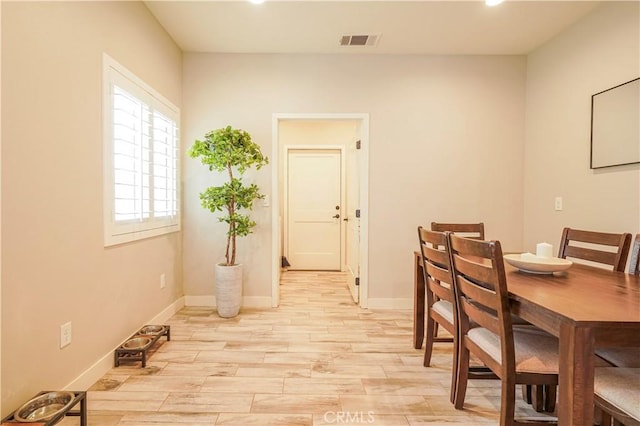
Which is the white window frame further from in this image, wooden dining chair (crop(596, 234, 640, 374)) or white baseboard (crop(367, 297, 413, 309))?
wooden dining chair (crop(596, 234, 640, 374))

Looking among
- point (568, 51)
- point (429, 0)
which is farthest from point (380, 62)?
point (568, 51)

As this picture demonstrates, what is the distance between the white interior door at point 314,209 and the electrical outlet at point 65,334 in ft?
12.0

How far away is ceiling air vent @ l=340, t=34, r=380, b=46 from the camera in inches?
119

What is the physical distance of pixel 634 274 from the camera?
173 cm

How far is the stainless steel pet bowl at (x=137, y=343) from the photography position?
2.28m

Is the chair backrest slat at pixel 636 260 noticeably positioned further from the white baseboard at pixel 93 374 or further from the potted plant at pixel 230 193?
the white baseboard at pixel 93 374

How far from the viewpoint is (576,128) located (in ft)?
9.36

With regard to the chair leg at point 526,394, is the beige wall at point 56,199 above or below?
above

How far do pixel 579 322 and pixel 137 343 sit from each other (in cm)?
256

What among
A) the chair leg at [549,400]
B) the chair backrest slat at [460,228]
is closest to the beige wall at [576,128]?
the chair backrest slat at [460,228]

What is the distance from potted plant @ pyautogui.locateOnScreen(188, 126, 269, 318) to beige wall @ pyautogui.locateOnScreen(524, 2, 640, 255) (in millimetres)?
2747
